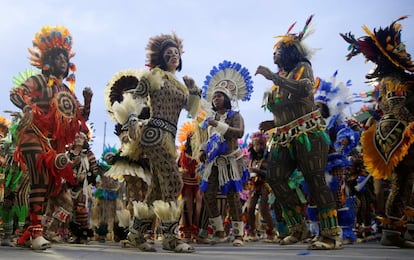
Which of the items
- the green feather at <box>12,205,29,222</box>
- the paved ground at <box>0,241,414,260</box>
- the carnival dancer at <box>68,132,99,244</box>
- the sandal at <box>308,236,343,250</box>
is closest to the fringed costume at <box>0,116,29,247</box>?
the green feather at <box>12,205,29,222</box>

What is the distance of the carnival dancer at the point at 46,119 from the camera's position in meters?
4.46

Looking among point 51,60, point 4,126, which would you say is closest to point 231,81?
point 51,60

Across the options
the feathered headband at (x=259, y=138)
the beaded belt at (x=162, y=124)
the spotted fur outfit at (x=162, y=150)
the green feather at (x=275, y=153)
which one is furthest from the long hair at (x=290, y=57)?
the feathered headband at (x=259, y=138)

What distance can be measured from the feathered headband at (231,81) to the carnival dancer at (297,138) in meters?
1.94

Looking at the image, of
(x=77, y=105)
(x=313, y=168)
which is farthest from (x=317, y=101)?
(x=77, y=105)

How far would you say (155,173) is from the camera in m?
4.47

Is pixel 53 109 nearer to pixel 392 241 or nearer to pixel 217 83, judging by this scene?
pixel 217 83

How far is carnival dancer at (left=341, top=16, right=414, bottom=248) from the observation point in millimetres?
4681

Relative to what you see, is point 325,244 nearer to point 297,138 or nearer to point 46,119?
point 297,138

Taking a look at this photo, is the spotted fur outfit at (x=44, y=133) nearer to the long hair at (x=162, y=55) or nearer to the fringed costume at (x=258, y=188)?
the long hair at (x=162, y=55)

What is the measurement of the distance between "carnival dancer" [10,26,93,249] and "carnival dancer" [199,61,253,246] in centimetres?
185

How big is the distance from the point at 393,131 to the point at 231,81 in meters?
3.11

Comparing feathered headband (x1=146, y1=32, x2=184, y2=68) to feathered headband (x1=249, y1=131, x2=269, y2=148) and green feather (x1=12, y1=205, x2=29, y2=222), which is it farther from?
feathered headband (x1=249, y1=131, x2=269, y2=148)

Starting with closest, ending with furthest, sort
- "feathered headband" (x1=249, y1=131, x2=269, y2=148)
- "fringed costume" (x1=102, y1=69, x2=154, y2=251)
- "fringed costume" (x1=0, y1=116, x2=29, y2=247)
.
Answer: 1. "fringed costume" (x1=102, y1=69, x2=154, y2=251)
2. "fringed costume" (x1=0, y1=116, x2=29, y2=247)
3. "feathered headband" (x1=249, y1=131, x2=269, y2=148)
